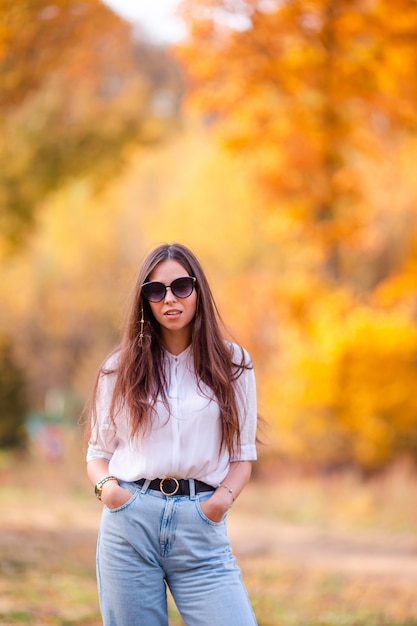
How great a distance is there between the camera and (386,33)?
23.6 feet

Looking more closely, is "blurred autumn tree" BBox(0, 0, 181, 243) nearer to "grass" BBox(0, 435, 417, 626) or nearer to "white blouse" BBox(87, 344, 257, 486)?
"grass" BBox(0, 435, 417, 626)

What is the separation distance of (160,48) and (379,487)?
7900 mm

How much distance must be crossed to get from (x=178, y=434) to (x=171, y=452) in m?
0.06

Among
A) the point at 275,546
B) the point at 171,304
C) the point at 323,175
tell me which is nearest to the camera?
the point at 171,304

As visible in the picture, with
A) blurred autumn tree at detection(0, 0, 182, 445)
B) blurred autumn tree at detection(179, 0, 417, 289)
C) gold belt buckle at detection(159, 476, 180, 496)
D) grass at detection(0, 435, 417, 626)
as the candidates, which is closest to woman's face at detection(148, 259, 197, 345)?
gold belt buckle at detection(159, 476, 180, 496)

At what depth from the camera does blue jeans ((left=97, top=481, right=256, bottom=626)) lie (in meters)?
2.28

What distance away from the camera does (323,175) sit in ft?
33.2

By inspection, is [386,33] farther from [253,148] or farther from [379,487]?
[379,487]

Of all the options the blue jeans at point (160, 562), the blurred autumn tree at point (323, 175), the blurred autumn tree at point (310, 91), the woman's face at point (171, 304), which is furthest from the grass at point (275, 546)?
the blurred autumn tree at point (310, 91)

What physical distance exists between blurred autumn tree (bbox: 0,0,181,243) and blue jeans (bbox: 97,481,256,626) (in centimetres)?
649

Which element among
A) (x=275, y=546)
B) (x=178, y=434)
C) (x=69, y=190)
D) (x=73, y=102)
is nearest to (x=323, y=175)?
(x=73, y=102)

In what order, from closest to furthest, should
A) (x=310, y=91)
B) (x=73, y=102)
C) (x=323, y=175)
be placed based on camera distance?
(x=310, y=91) → (x=323, y=175) → (x=73, y=102)

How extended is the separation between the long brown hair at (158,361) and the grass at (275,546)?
2.34 m

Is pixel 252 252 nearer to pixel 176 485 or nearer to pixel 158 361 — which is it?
pixel 158 361
